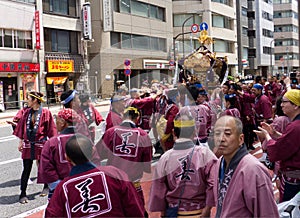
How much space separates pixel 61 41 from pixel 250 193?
2799 cm

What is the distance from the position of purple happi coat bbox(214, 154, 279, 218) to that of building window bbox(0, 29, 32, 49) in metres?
24.5

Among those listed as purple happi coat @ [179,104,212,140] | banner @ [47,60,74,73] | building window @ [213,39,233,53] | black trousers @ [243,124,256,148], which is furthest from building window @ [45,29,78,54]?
purple happi coat @ [179,104,212,140]

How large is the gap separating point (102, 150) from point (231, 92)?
473 centimetres

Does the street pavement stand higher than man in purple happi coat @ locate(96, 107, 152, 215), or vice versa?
man in purple happi coat @ locate(96, 107, 152, 215)

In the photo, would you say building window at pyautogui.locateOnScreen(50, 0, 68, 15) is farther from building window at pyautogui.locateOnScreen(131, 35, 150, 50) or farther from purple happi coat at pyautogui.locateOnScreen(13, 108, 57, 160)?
building window at pyautogui.locateOnScreen(131, 35, 150, 50)

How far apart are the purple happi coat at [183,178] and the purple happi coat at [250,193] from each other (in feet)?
1.94

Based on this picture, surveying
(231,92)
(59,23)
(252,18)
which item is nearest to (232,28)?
(252,18)

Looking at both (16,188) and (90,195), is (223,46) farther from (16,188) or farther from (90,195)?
(90,195)

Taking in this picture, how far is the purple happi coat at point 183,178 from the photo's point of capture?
3.22m

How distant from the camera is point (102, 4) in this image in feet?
98.4

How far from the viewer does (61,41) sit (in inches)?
1139

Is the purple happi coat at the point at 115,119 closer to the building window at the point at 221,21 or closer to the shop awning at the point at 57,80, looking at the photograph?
the shop awning at the point at 57,80

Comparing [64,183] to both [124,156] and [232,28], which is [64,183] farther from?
[232,28]

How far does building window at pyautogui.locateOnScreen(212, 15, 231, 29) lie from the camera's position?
4556 cm
